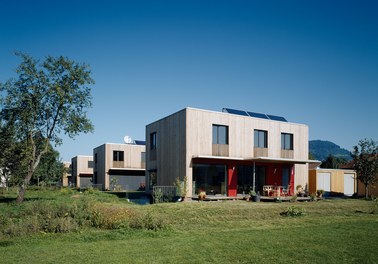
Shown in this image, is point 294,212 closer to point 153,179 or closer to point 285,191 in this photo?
point 285,191

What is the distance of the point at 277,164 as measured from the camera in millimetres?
29703

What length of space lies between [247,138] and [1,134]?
19.2 metres

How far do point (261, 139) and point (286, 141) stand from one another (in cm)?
307

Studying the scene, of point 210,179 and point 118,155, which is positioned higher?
point 118,155

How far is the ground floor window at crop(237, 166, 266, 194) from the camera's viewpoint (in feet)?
90.0

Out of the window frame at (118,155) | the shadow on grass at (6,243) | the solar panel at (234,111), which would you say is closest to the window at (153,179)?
the solar panel at (234,111)

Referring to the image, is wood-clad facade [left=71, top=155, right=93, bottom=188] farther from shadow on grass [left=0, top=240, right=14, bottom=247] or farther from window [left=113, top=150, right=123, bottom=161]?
shadow on grass [left=0, top=240, right=14, bottom=247]

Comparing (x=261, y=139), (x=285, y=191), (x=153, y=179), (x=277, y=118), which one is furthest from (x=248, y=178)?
(x=153, y=179)

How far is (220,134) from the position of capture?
2658 cm

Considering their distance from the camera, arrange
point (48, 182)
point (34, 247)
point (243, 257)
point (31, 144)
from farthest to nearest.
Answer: point (48, 182) < point (31, 144) < point (34, 247) < point (243, 257)

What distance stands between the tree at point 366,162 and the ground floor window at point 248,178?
7859mm

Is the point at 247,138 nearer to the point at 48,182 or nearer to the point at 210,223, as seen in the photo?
the point at 210,223

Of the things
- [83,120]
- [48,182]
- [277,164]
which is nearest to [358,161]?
[277,164]

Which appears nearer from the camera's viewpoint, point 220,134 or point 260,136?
point 220,134
